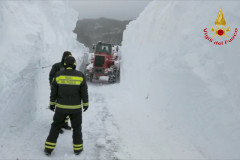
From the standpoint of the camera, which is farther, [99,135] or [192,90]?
[99,135]

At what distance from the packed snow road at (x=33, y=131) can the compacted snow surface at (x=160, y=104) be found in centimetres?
2

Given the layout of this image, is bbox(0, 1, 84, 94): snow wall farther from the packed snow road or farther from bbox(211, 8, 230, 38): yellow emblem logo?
bbox(211, 8, 230, 38): yellow emblem logo

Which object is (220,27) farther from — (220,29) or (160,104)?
(160,104)

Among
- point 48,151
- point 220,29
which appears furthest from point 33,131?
point 220,29

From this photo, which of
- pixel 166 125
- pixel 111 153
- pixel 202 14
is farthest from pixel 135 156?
pixel 202 14

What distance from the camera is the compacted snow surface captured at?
201 inches

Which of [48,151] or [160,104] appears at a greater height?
[160,104]

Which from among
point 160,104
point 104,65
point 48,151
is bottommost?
point 48,151

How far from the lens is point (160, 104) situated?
26.5 ft

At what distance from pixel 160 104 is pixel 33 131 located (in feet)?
12.1

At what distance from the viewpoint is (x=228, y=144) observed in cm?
463

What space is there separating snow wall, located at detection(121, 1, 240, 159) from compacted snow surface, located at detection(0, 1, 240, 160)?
0.07ft

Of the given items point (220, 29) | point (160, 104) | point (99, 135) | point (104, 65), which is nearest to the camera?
point (220, 29)

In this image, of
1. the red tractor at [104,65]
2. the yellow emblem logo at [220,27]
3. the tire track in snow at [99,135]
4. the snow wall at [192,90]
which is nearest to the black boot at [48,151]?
the tire track in snow at [99,135]
